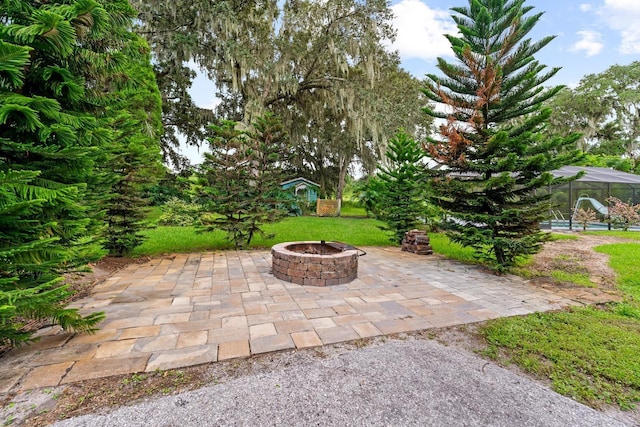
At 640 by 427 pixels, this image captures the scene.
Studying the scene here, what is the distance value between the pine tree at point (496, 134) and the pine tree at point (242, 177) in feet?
10.9

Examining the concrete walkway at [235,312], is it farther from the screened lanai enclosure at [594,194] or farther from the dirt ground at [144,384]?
the screened lanai enclosure at [594,194]

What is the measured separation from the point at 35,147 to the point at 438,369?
3062 millimetres

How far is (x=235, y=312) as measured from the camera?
2873mm

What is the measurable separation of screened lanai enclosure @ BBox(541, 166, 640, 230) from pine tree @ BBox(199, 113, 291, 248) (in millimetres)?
10219

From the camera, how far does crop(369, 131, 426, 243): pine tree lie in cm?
674

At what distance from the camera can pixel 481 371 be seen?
1933mm

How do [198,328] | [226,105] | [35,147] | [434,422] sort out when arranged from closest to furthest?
1. [434,422]
2. [35,147]
3. [198,328]
4. [226,105]

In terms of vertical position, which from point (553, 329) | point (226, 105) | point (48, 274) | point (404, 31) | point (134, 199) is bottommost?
point (553, 329)

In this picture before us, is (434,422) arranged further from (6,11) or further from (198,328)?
(6,11)

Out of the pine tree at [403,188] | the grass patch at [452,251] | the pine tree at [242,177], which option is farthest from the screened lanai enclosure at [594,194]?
the pine tree at [242,177]

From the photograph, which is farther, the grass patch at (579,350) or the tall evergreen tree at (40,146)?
the grass patch at (579,350)

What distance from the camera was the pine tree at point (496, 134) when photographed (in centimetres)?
434

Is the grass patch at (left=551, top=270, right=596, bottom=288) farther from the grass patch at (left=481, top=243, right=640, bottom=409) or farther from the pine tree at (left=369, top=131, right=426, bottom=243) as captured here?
Result: the pine tree at (left=369, top=131, right=426, bottom=243)

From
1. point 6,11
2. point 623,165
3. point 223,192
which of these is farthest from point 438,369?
point 623,165
